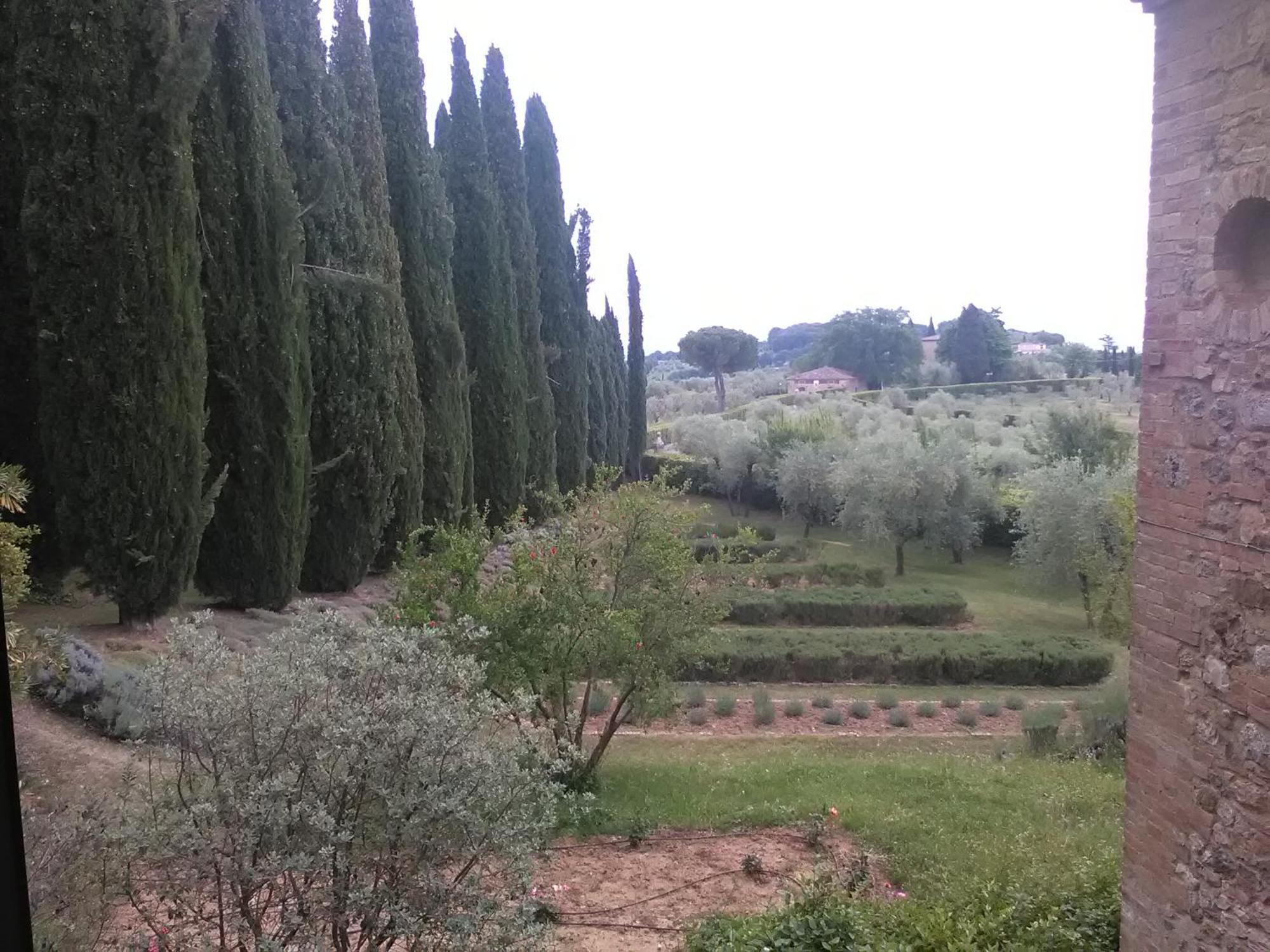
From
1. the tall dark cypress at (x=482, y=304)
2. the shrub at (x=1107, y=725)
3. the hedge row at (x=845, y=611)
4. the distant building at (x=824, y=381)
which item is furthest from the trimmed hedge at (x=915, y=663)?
the distant building at (x=824, y=381)

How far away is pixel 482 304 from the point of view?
18.2m

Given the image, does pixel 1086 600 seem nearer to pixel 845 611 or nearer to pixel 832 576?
pixel 845 611

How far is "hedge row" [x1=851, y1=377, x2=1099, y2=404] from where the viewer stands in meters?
47.6

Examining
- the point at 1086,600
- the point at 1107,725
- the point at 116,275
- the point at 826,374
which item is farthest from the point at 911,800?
the point at 826,374

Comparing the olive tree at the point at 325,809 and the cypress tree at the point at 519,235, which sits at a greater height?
the cypress tree at the point at 519,235

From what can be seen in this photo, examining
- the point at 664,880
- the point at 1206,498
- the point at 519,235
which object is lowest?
the point at 664,880

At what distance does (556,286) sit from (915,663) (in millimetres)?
14035

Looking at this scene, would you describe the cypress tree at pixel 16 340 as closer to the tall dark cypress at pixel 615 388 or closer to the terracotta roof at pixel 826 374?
the tall dark cypress at pixel 615 388

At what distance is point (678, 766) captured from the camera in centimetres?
998

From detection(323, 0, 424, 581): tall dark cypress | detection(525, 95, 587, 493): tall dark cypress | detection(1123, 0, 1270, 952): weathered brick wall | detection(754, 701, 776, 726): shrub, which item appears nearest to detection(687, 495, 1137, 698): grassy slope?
detection(754, 701, 776, 726): shrub

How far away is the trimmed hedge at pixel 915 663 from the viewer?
1509 centimetres

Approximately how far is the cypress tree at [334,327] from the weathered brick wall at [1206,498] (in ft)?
34.4

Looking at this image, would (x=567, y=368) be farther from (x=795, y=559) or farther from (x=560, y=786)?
(x=560, y=786)

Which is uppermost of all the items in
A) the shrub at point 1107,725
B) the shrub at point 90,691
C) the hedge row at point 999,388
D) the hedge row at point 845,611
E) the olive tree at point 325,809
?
the hedge row at point 999,388
